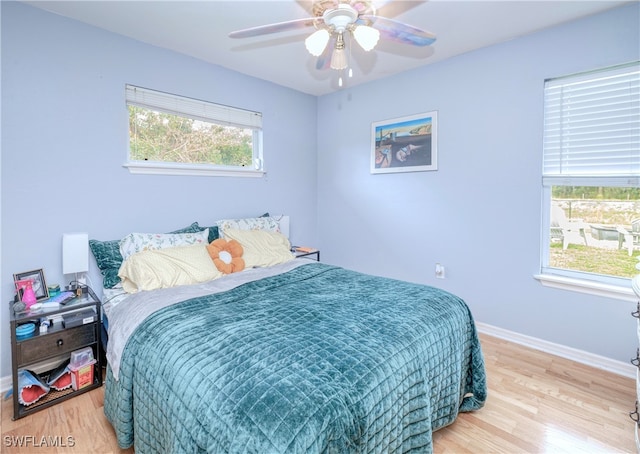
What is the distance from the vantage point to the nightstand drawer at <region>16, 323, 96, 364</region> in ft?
6.01

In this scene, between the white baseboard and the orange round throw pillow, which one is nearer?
the white baseboard

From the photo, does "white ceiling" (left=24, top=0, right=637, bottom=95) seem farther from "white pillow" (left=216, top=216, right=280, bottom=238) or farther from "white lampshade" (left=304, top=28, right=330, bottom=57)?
"white pillow" (left=216, top=216, right=280, bottom=238)

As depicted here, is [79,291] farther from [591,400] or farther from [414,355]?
[591,400]

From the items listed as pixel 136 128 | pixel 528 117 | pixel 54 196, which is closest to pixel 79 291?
pixel 54 196

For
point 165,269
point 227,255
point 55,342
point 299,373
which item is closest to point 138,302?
point 165,269

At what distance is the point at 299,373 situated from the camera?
1.13 metres

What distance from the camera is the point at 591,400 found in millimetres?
1952

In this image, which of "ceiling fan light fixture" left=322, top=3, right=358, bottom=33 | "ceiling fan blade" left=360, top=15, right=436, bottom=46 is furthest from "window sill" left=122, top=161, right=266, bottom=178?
"ceiling fan blade" left=360, top=15, right=436, bottom=46

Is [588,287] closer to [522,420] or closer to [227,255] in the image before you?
[522,420]

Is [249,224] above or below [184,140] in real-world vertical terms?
below

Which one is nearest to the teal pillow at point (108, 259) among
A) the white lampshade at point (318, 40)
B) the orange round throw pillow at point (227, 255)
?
the orange round throw pillow at point (227, 255)

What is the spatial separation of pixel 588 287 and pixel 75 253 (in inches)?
145

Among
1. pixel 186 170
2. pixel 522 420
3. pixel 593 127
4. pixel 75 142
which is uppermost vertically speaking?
pixel 593 127

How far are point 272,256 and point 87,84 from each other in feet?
6.20
